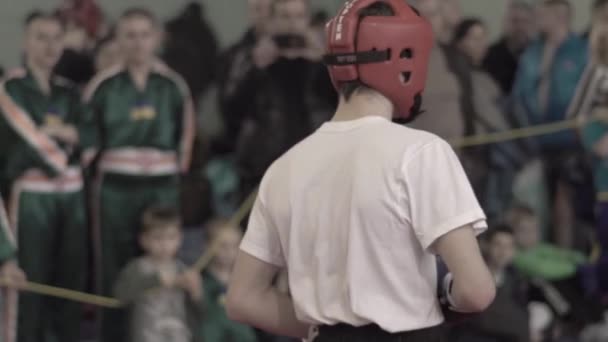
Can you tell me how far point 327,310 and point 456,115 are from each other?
13.1 ft

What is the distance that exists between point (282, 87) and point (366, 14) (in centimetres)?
369

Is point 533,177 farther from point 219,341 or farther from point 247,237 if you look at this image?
point 247,237

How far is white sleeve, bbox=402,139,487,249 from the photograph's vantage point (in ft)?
8.55

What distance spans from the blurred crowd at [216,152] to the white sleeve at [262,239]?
3210 mm

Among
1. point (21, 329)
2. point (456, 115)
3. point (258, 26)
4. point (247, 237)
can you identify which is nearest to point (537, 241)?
point (456, 115)

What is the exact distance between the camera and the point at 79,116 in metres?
6.21

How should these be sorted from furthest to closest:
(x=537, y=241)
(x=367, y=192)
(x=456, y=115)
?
(x=537, y=241), (x=456, y=115), (x=367, y=192)

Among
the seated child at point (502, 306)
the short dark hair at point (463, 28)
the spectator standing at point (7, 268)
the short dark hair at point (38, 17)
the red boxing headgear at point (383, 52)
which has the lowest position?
the seated child at point (502, 306)

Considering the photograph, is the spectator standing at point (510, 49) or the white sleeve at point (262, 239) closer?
the white sleeve at point (262, 239)

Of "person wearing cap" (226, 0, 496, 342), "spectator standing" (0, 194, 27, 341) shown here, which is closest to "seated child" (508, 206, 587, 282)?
"spectator standing" (0, 194, 27, 341)

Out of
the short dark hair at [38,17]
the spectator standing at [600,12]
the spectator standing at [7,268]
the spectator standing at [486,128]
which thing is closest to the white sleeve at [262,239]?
the spectator standing at [7,268]

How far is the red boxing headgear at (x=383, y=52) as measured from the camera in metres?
2.76

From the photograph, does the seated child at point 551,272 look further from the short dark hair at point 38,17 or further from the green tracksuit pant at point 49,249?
the short dark hair at point 38,17

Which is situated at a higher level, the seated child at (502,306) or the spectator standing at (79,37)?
the spectator standing at (79,37)
